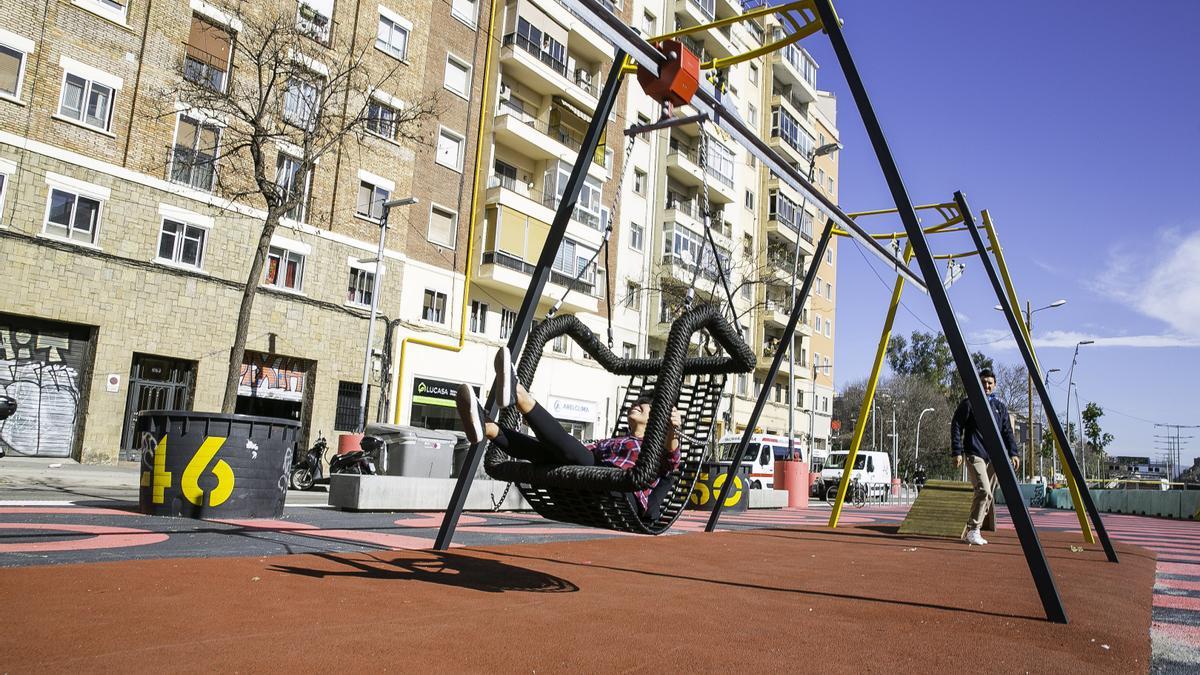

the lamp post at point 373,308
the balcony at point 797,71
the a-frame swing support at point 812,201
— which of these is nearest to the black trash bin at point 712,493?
the a-frame swing support at point 812,201

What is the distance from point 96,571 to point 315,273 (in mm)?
20505

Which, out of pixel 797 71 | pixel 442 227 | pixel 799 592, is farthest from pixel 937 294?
pixel 797 71

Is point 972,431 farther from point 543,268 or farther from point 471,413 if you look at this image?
point 471,413

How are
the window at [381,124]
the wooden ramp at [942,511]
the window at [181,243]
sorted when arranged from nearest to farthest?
the wooden ramp at [942,511], the window at [181,243], the window at [381,124]

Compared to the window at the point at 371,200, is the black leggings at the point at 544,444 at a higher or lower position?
lower

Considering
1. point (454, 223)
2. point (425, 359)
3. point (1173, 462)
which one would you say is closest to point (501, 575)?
point (425, 359)

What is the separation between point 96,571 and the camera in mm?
4266

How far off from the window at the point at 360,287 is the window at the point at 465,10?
10081mm

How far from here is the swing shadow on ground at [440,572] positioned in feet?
15.1

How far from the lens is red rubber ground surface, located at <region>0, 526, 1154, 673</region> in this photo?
9.36ft

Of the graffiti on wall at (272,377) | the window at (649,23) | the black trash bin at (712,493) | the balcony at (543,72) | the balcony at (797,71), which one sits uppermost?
the balcony at (797,71)

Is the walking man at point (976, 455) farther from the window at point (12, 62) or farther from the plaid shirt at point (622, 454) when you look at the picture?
the window at point (12, 62)

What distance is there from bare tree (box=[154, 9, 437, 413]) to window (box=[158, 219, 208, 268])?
50.2 inches

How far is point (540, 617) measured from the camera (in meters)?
3.68
